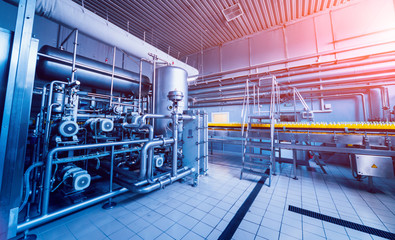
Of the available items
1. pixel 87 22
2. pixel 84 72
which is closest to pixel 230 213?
pixel 84 72

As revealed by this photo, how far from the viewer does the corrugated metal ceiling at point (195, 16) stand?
12.6 feet

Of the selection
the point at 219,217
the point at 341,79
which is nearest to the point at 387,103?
the point at 341,79

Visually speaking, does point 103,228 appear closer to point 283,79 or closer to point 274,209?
point 274,209

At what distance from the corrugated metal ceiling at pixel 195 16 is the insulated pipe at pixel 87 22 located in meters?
1.19

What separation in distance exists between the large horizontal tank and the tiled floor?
101 inches

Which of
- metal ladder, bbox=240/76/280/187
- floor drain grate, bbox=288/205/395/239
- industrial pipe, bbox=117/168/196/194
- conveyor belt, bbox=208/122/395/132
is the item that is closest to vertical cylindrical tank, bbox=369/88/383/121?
conveyor belt, bbox=208/122/395/132

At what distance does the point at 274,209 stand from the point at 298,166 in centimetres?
286

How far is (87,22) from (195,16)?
296cm

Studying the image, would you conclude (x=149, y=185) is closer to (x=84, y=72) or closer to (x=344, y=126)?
(x=84, y=72)

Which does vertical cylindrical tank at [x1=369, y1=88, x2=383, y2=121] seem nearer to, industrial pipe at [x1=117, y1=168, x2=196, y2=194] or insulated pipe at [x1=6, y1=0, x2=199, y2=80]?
industrial pipe at [x1=117, y1=168, x2=196, y2=194]

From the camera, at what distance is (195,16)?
4359mm

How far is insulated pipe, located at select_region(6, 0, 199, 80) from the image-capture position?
2316 millimetres

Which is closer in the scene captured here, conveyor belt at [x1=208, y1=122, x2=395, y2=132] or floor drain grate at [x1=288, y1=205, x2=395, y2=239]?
floor drain grate at [x1=288, y1=205, x2=395, y2=239]

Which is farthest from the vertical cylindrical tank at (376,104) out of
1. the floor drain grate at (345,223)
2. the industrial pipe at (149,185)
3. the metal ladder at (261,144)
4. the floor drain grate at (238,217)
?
the industrial pipe at (149,185)
